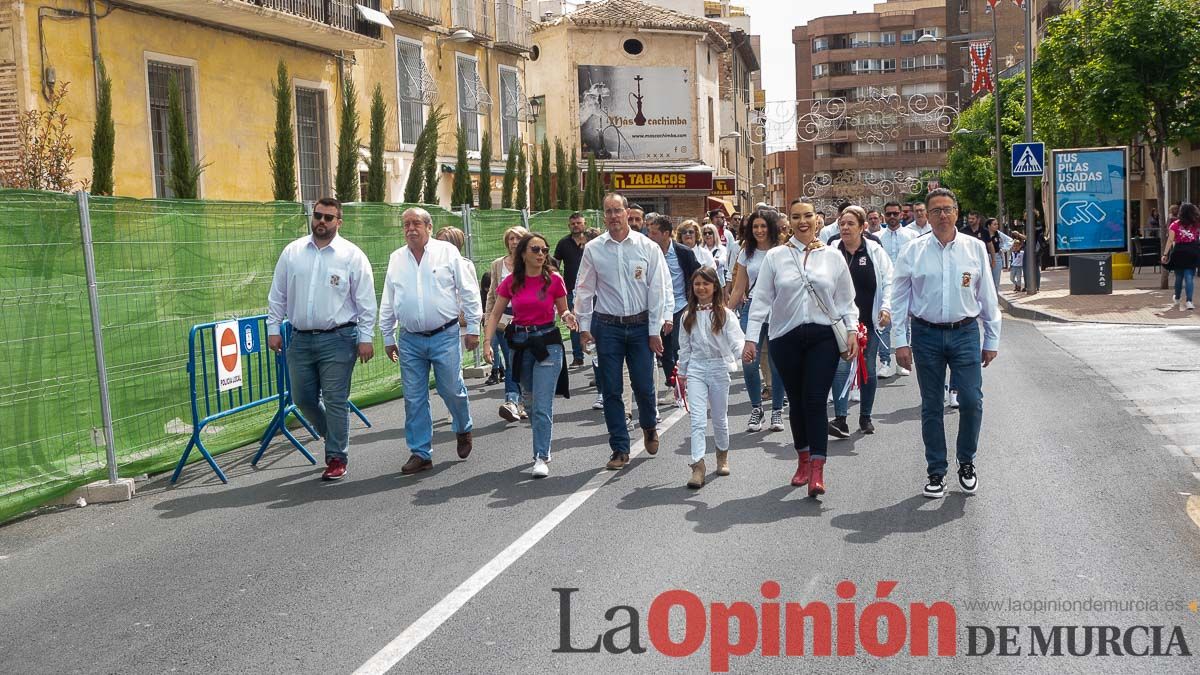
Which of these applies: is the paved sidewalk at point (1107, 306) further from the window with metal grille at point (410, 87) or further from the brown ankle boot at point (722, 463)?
the brown ankle boot at point (722, 463)

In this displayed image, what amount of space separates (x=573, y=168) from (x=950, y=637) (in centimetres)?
2952

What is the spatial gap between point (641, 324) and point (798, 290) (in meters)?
1.54

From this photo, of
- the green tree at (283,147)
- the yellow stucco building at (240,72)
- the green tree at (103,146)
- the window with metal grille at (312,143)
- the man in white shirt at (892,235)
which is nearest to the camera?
the man in white shirt at (892,235)

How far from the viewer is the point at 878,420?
1152cm

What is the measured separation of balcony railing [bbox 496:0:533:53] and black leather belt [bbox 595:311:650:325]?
27.1 metres

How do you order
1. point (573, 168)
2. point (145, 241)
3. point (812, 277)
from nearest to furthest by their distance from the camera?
point (812, 277), point (145, 241), point (573, 168)

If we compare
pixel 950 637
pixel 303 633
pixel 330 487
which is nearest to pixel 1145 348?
pixel 330 487

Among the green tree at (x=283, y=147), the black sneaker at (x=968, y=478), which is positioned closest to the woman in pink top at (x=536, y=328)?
the black sneaker at (x=968, y=478)

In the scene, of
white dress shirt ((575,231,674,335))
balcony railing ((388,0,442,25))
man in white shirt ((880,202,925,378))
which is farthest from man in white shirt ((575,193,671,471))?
balcony railing ((388,0,442,25))

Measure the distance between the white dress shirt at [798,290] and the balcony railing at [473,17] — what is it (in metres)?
25.9

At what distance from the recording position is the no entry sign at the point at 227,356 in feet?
31.9

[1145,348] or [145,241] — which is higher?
[145,241]

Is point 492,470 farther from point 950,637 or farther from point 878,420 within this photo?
point 950,637

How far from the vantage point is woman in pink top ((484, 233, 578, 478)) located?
943cm
